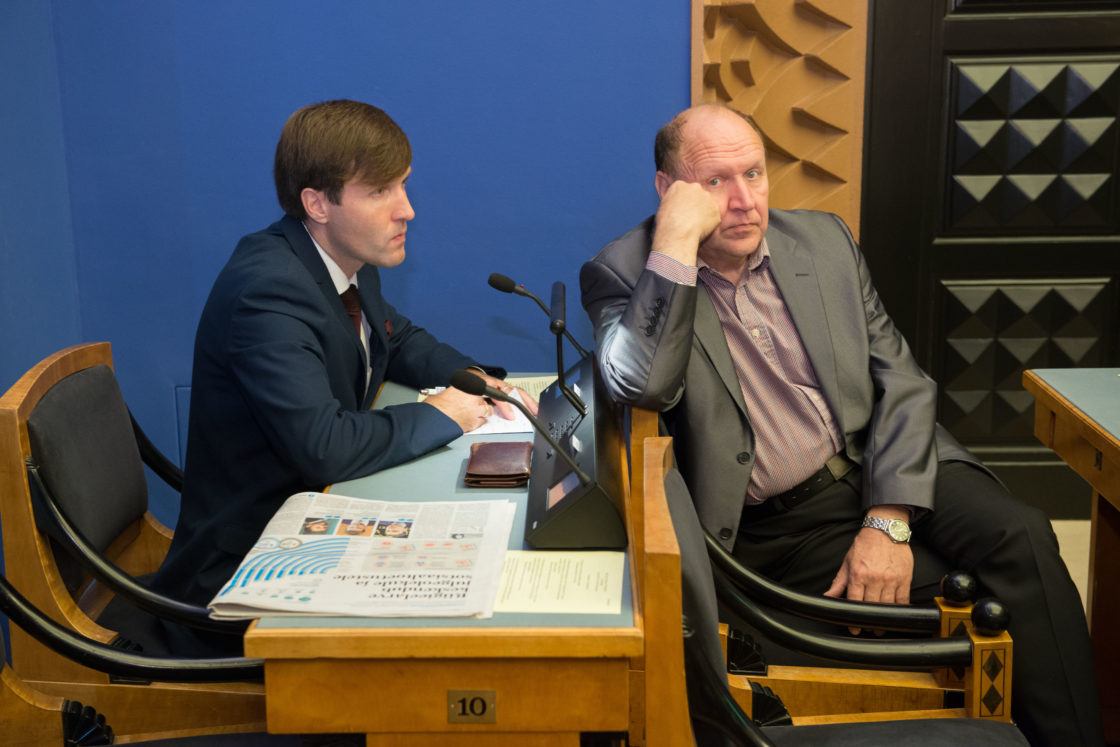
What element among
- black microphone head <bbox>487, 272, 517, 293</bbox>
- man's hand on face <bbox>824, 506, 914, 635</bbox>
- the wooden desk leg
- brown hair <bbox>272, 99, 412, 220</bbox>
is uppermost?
brown hair <bbox>272, 99, 412, 220</bbox>

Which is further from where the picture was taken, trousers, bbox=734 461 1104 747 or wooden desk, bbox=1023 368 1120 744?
wooden desk, bbox=1023 368 1120 744

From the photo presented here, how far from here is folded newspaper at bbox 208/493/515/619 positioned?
120 centimetres

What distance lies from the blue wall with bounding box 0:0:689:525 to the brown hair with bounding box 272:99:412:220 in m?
0.85

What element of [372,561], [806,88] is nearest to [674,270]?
[372,561]

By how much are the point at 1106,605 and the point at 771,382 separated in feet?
2.86

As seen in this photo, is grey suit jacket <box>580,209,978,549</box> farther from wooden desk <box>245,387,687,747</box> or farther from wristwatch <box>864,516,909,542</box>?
wooden desk <box>245,387,687,747</box>

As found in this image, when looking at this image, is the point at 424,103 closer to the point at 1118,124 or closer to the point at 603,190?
the point at 603,190

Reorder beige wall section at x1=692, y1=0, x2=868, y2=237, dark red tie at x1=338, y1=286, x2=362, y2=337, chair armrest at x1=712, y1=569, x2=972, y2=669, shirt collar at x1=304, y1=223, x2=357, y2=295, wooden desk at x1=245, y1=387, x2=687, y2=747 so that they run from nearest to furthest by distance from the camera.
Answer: wooden desk at x1=245, y1=387, x2=687, y2=747 → chair armrest at x1=712, y1=569, x2=972, y2=669 → shirt collar at x1=304, y1=223, x2=357, y2=295 → dark red tie at x1=338, y1=286, x2=362, y2=337 → beige wall section at x1=692, y1=0, x2=868, y2=237

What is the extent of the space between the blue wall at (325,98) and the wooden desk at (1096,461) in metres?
1.21

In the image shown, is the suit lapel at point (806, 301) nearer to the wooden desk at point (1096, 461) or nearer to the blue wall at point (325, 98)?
the wooden desk at point (1096, 461)

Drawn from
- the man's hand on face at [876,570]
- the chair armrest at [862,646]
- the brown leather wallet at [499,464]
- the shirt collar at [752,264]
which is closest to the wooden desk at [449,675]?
the chair armrest at [862,646]

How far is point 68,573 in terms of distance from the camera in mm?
1701

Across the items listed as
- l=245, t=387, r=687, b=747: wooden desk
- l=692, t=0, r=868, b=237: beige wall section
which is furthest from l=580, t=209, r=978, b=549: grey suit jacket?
l=692, t=0, r=868, b=237: beige wall section

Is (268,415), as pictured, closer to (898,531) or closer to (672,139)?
(672,139)
